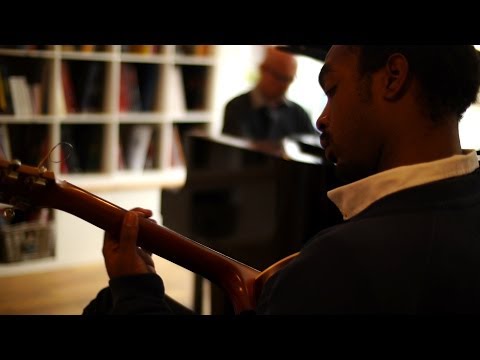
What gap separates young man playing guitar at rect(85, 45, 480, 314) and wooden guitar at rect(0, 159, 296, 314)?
0.16 metres

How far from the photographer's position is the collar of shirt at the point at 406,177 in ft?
2.48

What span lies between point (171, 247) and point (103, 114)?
8.47 feet

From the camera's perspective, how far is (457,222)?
75 centimetres

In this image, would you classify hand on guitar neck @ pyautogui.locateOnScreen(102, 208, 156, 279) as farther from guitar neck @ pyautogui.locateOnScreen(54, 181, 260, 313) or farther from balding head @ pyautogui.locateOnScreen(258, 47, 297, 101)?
balding head @ pyautogui.locateOnScreen(258, 47, 297, 101)

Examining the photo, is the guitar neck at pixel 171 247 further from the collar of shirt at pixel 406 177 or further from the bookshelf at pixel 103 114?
the bookshelf at pixel 103 114

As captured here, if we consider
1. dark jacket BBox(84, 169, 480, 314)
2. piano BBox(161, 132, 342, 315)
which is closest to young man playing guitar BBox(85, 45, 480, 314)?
dark jacket BBox(84, 169, 480, 314)

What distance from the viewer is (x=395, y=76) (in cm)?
76

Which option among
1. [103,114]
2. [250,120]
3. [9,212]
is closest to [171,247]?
[9,212]

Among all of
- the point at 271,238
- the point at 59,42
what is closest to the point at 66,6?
the point at 59,42

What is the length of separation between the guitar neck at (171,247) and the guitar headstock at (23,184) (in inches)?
1.2

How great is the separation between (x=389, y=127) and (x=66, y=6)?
55cm

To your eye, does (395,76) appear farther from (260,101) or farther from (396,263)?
(260,101)

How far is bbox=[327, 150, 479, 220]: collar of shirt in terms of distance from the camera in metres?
0.76

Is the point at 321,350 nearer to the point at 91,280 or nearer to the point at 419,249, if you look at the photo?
the point at 419,249
